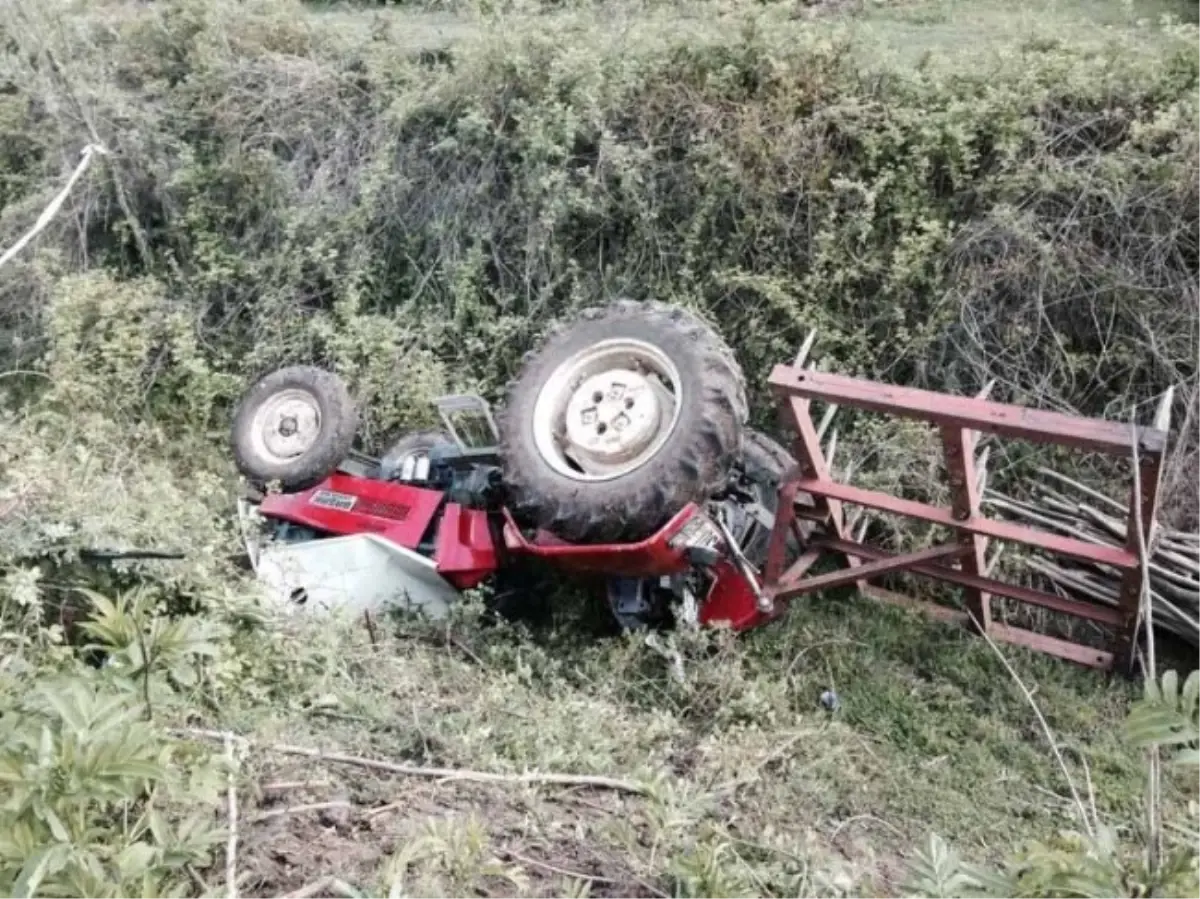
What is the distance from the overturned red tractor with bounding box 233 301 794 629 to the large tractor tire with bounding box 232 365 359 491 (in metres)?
0.02

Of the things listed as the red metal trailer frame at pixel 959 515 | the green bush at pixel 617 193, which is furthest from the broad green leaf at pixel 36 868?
the green bush at pixel 617 193

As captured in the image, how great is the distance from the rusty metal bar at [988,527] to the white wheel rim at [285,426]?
2.38 m

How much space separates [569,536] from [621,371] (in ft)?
2.30

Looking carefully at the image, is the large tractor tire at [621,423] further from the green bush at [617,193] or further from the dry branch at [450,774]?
the green bush at [617,193]

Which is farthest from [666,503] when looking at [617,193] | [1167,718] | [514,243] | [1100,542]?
[514,243]

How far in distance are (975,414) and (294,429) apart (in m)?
3.14

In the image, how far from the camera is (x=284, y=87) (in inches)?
275

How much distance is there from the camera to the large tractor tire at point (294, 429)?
4.93 meters

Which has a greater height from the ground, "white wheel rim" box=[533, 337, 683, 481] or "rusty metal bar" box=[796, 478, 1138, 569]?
"white wheel rim" box=[533, 337, 683, 481]

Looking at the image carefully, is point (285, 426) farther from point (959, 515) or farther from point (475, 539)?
point (959, 515)

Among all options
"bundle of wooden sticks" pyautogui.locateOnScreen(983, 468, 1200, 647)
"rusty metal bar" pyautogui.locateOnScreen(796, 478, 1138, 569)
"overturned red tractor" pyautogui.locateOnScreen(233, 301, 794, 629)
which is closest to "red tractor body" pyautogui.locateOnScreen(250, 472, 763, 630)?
"overturned red tractor" pyautogui.locateOnScreen(233, 301, 794, 629)

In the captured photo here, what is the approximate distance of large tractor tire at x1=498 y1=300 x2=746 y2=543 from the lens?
3.78 meters

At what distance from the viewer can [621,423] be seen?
13.5 ft

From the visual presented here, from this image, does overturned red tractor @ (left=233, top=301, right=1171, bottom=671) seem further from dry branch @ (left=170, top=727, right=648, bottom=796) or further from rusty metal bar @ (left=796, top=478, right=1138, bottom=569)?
dry branch @ (left=170, top=727, right=648, bottom=796)
